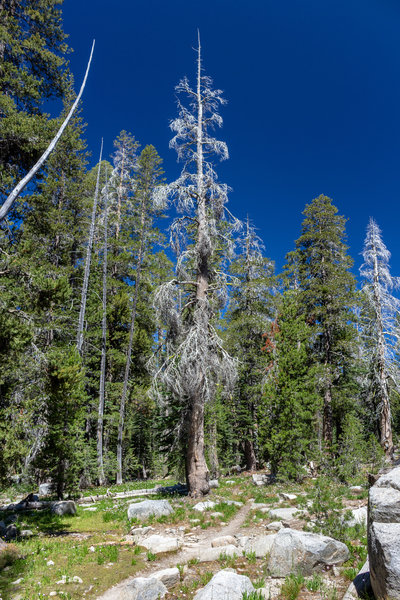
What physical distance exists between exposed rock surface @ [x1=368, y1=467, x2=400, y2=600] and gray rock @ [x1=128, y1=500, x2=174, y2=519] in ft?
22.5

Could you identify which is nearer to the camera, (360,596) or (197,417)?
(360,596)

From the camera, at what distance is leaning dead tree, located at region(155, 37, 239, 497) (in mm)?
12164

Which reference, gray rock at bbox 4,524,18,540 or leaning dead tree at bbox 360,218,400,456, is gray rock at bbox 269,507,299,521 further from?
leaning dead tree at bbox 360,218,400,456

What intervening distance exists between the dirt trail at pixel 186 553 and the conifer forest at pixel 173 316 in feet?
9.09

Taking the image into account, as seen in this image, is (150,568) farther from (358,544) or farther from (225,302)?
(225,302)

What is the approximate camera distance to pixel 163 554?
6.77m

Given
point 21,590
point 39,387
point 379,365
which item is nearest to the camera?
point 21,590

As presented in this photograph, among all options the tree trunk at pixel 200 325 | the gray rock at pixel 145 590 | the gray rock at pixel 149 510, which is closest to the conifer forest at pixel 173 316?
the tree trunk at pixel 200 325

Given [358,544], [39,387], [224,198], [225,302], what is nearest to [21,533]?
[39,387]

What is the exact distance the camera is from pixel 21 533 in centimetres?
856

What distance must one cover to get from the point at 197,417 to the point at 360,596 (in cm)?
845

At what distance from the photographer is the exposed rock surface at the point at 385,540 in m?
3.61

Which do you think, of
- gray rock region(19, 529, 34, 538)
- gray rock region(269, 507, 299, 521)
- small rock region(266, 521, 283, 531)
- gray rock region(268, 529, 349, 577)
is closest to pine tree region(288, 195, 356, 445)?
gray rock region(269, 507, 299, 521)

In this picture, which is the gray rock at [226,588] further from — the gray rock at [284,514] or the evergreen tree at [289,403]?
the evergreen tree at [289,403]
